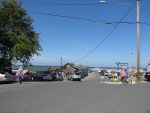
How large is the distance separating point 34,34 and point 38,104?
28597 millimetres

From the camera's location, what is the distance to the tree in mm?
38188

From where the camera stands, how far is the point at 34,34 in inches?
1629

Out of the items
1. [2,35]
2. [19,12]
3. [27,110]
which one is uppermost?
[19,12]

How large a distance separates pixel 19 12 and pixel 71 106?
28310 mm

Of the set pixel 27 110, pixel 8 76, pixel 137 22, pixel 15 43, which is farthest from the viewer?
pixel 15 43

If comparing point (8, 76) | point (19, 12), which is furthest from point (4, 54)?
point (8, 76)

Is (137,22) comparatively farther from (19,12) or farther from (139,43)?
(19,12)

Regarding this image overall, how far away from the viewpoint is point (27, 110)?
11766 millimetres

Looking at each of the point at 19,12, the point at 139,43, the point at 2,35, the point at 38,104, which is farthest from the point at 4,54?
the point at 38,104

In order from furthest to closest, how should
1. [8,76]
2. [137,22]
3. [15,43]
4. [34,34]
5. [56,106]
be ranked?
[34,34], [15,43], [137,22], [8,76], [56,106]

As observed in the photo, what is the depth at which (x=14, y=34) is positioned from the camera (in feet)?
126

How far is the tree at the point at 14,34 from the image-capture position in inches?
1503

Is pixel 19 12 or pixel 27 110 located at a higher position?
pixel 19 12

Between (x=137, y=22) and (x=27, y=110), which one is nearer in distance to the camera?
(x=27, y=110)
